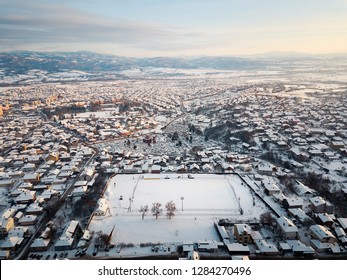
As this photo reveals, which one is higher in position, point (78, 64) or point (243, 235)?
point (243, 235)

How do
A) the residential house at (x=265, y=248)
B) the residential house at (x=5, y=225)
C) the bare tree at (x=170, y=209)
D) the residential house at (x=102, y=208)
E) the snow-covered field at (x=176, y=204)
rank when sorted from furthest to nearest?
the residential house at (x=102, y=208)
the bare tree at (x=170, y=209)
the residential house at (x=5, y=225)
the snow-covered field at (x=176, y=204)
the residential house at (x=265, y=248)

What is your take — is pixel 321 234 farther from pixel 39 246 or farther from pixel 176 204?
pixel 39 246

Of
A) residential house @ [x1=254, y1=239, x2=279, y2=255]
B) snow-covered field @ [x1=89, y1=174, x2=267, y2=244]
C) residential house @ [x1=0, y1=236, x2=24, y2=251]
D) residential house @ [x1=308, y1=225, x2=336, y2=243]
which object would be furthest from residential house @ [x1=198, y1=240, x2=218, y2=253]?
residential house @ [x1=0, y1=236, x2=24, y2=251]

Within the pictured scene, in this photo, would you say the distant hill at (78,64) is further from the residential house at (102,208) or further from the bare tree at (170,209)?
the bare tree at (170,209)

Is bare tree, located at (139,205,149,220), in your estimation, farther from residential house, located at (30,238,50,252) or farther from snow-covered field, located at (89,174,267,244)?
residential house, located at (30,238,50,252)

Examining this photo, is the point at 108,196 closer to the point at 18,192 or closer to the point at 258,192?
the point at 18,192

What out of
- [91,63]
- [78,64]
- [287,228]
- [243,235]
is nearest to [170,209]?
[243,235]

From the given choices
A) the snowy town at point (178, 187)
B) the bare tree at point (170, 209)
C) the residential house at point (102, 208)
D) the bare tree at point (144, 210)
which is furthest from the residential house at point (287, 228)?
the residential house at point (102, 208)
